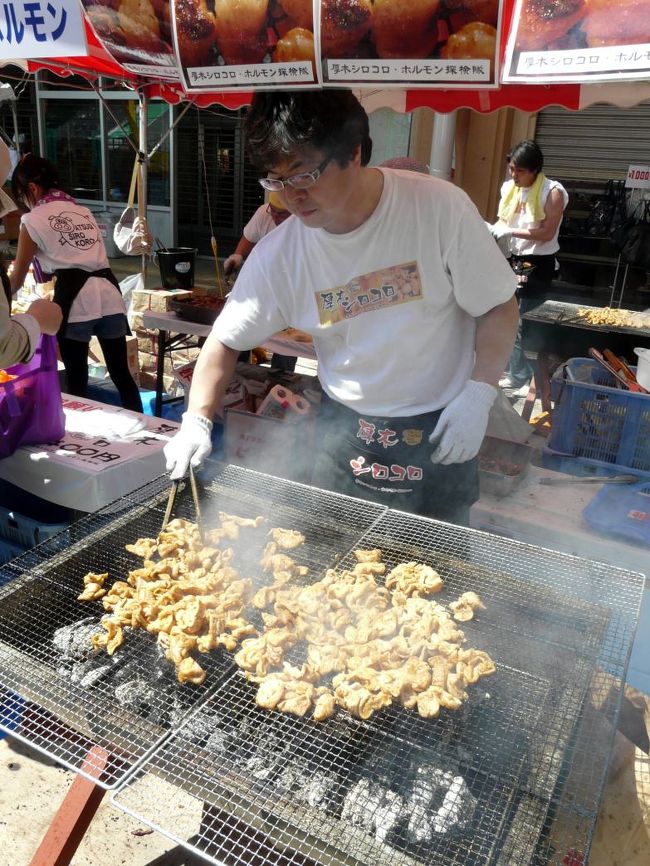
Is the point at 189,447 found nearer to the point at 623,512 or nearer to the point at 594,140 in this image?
the point at 623,512

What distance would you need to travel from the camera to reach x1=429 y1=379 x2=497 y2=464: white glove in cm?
259

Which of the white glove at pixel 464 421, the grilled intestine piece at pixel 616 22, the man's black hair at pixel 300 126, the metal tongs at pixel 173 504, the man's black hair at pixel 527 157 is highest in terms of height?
the grilled intestine piece at pixel 616 22

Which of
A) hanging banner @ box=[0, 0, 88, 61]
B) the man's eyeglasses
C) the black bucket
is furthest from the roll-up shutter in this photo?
the man's eyeglasses

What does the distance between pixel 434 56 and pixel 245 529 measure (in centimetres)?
206

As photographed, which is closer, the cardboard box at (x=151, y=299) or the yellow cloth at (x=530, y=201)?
the yellow cloth at (x=530, y=201)

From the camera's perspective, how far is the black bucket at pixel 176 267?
7805 millimetres

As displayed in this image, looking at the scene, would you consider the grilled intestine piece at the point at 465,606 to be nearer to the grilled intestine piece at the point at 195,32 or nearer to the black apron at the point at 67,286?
the grilled intestine piece at the point at 195,32

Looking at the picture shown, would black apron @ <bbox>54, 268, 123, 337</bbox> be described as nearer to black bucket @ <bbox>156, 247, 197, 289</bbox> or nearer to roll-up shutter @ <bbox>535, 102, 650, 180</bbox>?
black bucket @ <bbox>156, 247, 197, 289</bbox>

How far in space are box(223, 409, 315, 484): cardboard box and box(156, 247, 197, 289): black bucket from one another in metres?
3.18

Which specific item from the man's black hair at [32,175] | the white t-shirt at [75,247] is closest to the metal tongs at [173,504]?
the white t-shirt at [75,247]

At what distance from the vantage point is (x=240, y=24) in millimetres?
2859

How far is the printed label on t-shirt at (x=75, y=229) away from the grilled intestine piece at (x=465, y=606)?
457 cm

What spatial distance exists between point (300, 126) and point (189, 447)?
125cm

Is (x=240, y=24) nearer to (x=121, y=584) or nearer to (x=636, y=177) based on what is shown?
(x=121, y=584)
